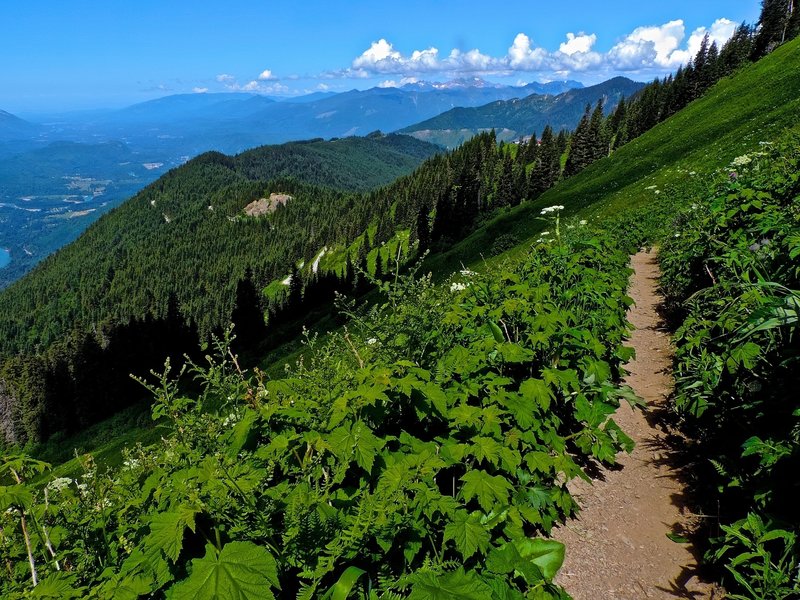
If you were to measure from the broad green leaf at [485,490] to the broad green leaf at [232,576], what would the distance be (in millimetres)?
1587

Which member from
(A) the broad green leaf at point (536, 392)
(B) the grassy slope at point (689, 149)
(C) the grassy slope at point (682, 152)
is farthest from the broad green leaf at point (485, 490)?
(C) the grassy slope at point (682, 152)

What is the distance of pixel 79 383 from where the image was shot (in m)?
68.9

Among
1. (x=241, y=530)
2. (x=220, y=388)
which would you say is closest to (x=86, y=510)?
(x=220, y=388)

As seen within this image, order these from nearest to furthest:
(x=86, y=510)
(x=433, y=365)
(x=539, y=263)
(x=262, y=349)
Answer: (x=86, y=510), (x=433, y=365), (x=539, y=263), (x=262, y=349)

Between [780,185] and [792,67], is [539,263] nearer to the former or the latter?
[780,185]

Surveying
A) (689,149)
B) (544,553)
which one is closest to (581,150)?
(689,149)

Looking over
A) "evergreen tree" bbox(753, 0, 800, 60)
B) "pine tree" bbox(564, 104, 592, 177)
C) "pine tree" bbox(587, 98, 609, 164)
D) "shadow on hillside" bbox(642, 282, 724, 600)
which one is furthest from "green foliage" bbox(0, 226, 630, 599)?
"evergreen tree" bbox(753, 0, 800, 60)

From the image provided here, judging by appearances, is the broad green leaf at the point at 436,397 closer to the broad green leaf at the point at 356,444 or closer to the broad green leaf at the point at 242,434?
the broad green leaf at the point at 356,444

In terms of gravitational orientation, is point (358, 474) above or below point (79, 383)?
above

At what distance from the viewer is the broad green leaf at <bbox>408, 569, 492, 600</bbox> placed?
2.06m

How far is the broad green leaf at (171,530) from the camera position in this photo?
2.09 metres

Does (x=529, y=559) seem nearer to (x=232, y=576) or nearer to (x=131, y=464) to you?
(x=232, y=576)

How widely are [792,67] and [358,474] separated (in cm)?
6646

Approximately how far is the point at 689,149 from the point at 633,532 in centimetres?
4843
